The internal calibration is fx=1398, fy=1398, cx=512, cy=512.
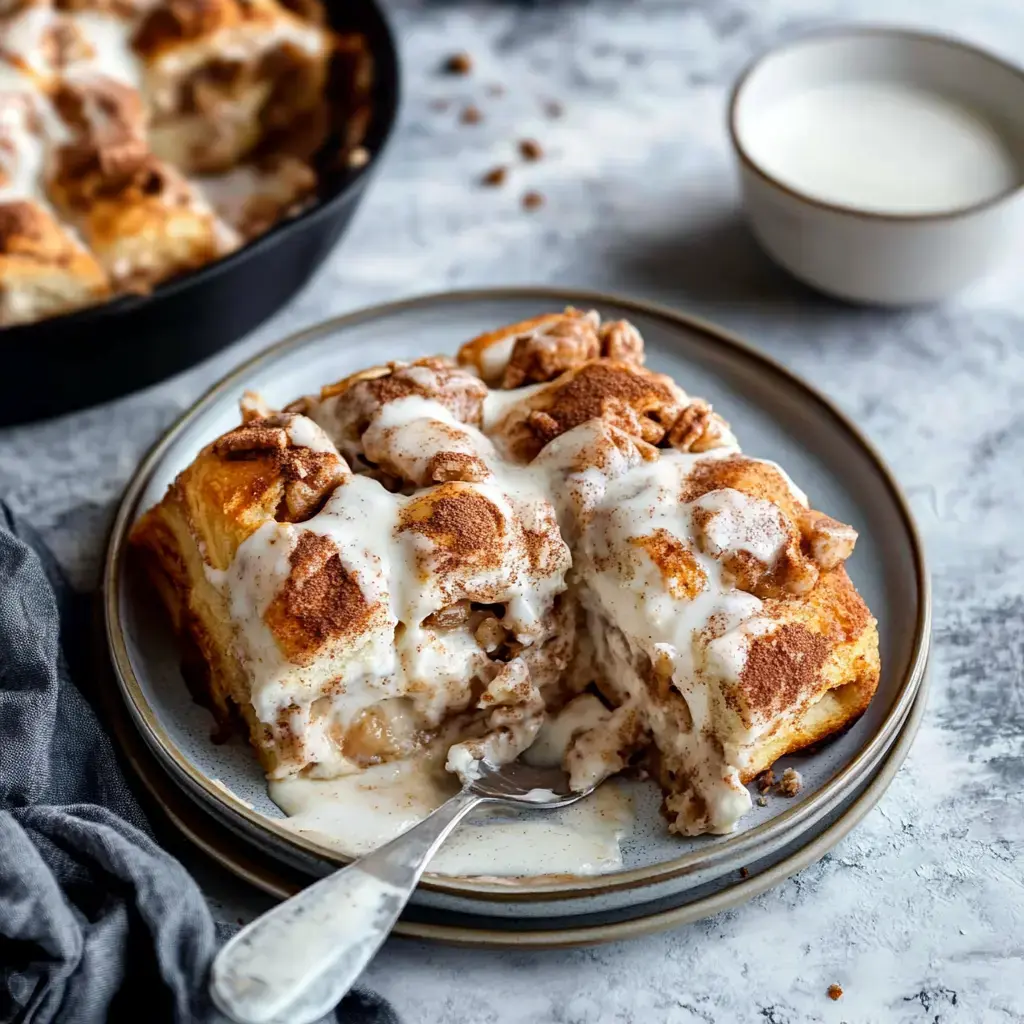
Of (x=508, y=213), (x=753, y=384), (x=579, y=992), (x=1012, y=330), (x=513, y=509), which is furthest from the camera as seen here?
(x=508, y=213)

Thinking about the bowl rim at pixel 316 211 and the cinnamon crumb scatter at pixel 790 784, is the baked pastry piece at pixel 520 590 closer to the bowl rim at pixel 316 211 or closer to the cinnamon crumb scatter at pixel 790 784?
the cinnamon crumb scatter at pixel 790 784

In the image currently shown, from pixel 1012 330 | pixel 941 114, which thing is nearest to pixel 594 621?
pixel 1012 330

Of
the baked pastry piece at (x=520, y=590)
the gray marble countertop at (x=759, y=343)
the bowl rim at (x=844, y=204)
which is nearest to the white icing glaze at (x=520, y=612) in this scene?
the baked pastry piece at (x=520, y=590)

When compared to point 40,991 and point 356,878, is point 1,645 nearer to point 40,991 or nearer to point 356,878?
point 40,991

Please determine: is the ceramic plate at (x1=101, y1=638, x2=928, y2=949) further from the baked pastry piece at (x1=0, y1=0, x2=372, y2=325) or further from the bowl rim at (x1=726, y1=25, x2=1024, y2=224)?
the bowl rim at (x1=726, y1=25, x2=1024, y2=224)

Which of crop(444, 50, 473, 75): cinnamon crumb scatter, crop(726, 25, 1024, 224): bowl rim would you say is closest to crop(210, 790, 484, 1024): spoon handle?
crop(726, 25, 1024, 224): bowl rim

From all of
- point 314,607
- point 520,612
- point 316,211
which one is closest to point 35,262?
point 316,211
